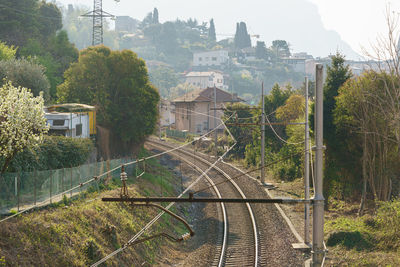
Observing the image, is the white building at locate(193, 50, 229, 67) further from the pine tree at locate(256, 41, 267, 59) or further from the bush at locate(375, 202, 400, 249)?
the bush at locate(375, 202, 400, 249)

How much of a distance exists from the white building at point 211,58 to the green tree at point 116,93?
151 meters

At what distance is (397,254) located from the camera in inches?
588

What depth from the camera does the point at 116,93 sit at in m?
34.0

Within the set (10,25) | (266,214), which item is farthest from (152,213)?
(10,25)

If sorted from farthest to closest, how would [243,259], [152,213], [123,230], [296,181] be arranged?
[296,181] < [152,213] < [123,230] < [243,259]

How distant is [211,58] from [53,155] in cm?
16844

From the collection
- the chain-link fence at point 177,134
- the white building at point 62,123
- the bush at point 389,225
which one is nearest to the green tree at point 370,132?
the bush at point 389,225

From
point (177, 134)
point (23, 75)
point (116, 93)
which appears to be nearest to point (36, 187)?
point (116, 93)

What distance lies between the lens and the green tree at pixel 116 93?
109ft

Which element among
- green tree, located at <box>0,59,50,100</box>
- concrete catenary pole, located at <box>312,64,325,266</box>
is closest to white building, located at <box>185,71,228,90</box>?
green tree, located at <box>0,59,50,100</box>

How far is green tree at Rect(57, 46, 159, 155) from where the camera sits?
109ft

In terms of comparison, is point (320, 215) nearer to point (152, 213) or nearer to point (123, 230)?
point (123, 230)

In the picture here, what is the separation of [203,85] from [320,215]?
5446 inches

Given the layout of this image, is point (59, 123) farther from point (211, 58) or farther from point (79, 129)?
point (211, 58)
